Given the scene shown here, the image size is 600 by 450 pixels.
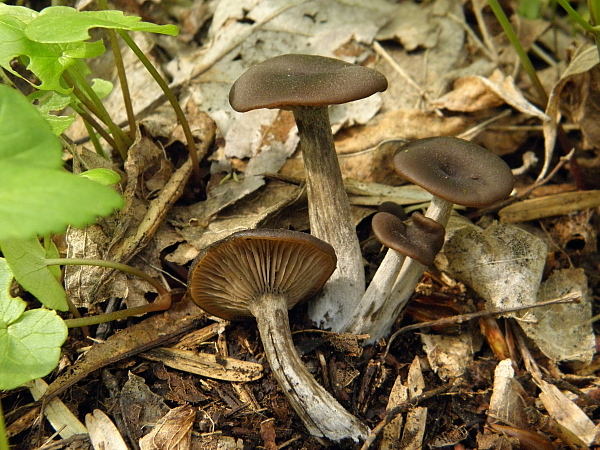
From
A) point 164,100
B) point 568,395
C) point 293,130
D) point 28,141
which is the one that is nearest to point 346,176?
point 293,130

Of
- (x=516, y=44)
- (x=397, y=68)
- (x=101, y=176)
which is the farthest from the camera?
(x=397, y=68)

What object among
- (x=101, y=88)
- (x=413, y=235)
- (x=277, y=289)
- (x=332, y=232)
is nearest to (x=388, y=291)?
(x=413, y=235)

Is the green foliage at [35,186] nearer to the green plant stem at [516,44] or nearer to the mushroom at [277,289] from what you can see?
the mushroom at [277,289]

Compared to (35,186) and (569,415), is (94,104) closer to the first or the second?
(35,186)

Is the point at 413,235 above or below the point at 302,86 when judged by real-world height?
below

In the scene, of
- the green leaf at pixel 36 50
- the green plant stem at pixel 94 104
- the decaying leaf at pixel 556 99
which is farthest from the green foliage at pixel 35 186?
the decaying leaf at pixel 556 99

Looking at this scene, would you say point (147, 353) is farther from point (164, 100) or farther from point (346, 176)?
point (164, 100)
